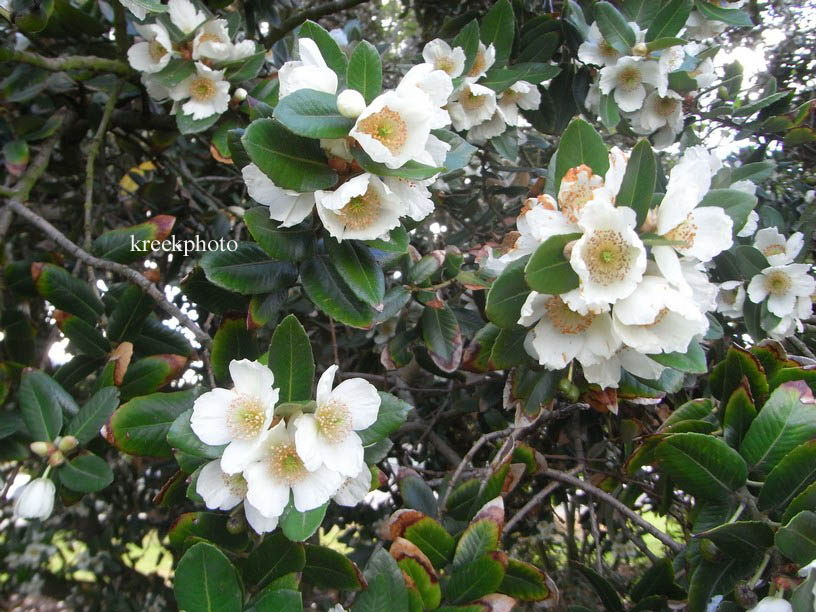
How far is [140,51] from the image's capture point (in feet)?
5.07

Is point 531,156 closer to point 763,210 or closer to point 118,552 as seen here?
point 763,210

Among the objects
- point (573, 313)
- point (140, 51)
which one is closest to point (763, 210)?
point (573, 313)

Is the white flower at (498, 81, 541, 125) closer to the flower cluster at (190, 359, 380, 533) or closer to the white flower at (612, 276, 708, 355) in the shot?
the white flower at (612, 276, 708, 355)

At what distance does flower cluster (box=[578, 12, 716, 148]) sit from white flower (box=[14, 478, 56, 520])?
1500 mm

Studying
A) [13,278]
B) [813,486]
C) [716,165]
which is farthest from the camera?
[13,278]

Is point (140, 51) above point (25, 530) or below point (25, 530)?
above

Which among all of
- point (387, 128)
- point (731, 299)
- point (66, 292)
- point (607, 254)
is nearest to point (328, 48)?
point (387, 128)

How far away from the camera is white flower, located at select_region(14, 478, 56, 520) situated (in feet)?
3.35

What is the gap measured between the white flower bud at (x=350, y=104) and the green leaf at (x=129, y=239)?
69 cm

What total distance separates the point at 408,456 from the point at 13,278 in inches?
49.8

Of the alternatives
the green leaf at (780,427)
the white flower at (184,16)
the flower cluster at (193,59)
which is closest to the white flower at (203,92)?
the flower cluster at (193,59)

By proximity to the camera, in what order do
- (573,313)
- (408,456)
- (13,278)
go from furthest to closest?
(408,456), (13,278), (573,313)

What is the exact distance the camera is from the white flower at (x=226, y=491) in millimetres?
861

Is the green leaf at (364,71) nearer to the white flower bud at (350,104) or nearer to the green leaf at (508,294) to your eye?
the white flower bud at (350,104)
